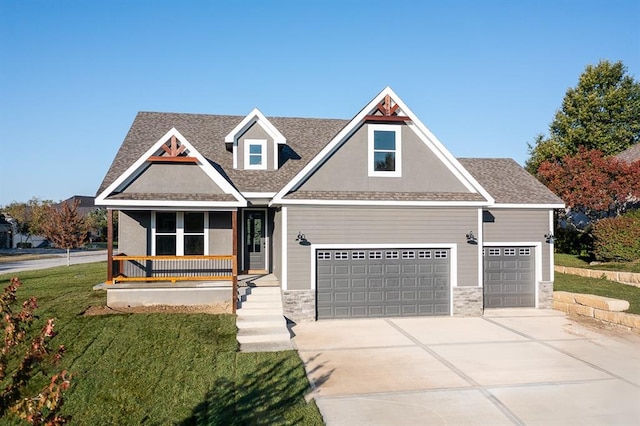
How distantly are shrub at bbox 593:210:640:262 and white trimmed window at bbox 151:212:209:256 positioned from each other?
1860 cm

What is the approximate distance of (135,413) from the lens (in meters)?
7.38

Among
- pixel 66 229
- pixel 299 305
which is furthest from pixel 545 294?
pixel 66 229

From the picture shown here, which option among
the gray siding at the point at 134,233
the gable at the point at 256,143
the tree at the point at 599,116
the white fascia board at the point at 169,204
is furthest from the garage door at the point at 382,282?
the tree at the point at 599,116

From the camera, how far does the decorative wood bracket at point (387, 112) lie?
A: 14.3 metres

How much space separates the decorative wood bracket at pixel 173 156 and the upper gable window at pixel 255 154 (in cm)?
278

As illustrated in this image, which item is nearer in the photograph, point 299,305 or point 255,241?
point 299,305

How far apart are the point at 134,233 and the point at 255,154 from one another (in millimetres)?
5161

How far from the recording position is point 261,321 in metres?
12.4

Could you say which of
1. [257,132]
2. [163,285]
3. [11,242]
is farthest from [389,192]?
[11,242]

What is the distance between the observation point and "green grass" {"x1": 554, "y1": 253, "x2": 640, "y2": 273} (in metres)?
19.5

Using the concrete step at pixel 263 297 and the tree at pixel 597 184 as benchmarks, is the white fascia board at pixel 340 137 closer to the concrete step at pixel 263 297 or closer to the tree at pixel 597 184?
the concrete step at pixel 263 297

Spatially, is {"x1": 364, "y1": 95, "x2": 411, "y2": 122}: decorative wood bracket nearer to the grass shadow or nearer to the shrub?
the grass shadow

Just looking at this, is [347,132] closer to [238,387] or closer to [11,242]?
[238,387]

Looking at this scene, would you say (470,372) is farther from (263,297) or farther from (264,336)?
(263,297)
